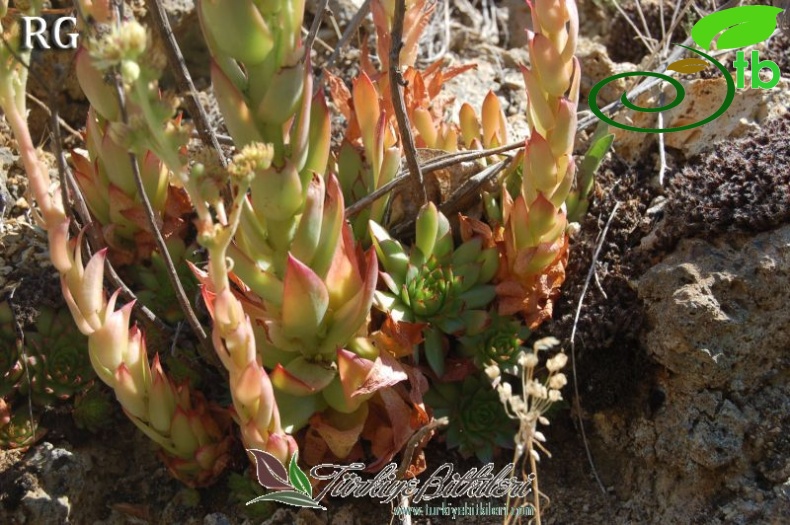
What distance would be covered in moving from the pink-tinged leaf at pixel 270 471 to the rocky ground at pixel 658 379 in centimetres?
22

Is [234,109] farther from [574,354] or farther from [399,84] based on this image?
[574,354]

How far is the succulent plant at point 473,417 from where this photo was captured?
2.27 metres

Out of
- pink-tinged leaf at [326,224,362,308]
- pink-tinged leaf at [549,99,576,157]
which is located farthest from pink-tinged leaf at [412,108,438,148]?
pink-tinged leaf at [326,224,362,308]

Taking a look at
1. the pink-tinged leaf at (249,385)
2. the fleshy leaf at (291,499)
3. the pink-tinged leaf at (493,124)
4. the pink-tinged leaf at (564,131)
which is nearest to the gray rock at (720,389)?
the pink-tinged leaf at (564,131)

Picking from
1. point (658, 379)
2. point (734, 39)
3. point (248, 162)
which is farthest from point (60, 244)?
point (734, 39)

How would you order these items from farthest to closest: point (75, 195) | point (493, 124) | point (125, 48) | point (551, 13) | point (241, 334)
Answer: point (493, 124) < point (551, 13) < point (75, 195) < point (241, 334) < point (125, 48)

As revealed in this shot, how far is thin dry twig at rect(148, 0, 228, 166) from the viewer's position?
1.87m

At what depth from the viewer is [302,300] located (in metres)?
1.86

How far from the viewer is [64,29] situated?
9.50ft

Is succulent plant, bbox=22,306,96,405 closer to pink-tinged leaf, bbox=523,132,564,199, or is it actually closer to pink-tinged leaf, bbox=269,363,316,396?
pink-tinged leaf, bbox=269,363,316,396

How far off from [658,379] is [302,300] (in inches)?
39.8

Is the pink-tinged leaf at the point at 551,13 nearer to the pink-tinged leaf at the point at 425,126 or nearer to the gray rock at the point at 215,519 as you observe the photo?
the pink-tinged leaf at the point at 425,126

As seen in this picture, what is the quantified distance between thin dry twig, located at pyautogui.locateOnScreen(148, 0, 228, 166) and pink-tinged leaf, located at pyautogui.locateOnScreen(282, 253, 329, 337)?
0.30m

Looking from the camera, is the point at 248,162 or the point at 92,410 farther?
the point at 92,410
